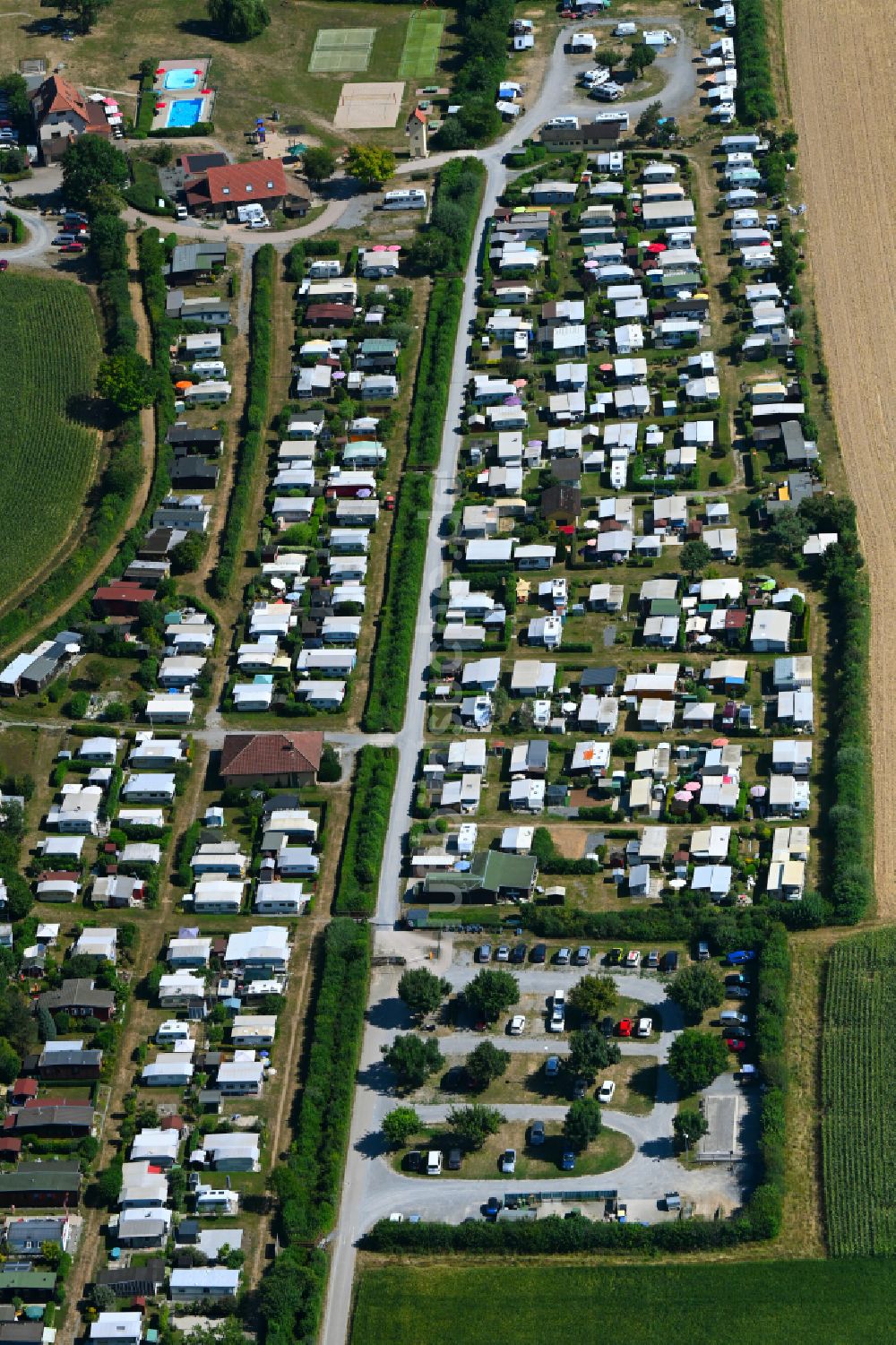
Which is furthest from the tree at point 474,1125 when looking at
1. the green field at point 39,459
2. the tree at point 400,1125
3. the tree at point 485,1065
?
the green field at point 39,459

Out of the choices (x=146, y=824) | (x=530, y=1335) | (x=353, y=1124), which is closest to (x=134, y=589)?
(x=146, y=824)

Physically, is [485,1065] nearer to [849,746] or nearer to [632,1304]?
[632,1304]

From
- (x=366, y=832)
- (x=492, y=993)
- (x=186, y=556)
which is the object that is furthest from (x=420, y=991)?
(x=186, y=556)

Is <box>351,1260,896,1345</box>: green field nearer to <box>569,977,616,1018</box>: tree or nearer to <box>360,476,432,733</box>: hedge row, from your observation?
<box>569,977,616,1018</box>: tree

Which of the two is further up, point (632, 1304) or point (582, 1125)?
point (582, 1125)

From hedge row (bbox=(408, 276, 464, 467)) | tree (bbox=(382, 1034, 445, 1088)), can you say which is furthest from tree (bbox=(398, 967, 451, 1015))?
hedge row (bbox=(408, 276, 464, 467))

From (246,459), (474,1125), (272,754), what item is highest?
(246,459)

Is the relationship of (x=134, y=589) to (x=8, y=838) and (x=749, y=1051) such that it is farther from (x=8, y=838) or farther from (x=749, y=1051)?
(x=749, y=1051)
